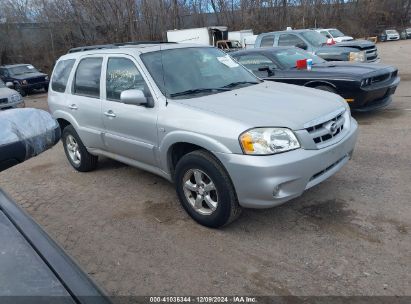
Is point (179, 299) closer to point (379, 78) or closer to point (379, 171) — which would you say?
point (379, 171)

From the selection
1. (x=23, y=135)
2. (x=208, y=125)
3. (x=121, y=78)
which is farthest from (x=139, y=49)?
(x=23, y=135)

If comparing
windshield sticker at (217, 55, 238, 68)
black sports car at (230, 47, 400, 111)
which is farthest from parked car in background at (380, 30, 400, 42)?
windshield sticker at (217, 55, 238, 68)

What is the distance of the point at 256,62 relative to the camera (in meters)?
8.45

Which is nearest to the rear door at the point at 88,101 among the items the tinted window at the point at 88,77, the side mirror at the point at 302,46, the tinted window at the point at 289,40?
the tinted window at the point at 88,77

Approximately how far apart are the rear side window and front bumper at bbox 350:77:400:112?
481 centimetres

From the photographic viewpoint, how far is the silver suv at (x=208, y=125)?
11.0 feet

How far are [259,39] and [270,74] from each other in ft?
21.6

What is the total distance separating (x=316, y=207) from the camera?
4.07m

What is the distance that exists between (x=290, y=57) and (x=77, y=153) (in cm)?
494

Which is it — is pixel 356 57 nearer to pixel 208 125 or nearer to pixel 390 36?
pixel 208 125

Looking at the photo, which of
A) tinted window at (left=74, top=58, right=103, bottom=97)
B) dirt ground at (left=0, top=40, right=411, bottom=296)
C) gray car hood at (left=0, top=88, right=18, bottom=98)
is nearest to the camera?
dirt ground at (left=0, top=40, right=411, bottom=296)

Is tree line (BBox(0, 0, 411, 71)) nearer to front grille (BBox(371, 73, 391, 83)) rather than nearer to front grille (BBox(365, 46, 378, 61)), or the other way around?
front grille (BBox(365, 46, 378, 61))

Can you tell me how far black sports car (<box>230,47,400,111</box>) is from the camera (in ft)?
23.2

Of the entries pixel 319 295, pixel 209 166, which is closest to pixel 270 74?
pixel 209 166
